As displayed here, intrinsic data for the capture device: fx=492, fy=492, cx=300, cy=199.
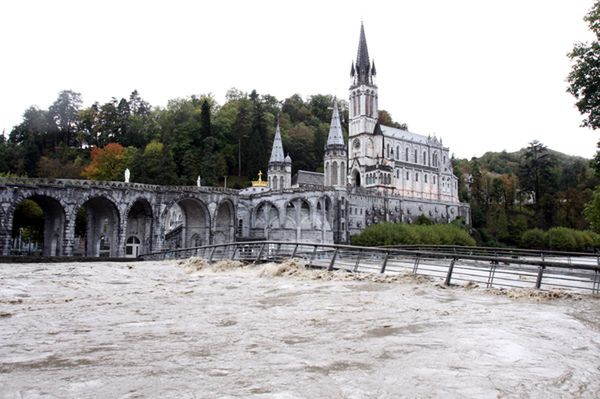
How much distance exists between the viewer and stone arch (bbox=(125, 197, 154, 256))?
46.7 meters

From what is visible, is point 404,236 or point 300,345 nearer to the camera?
point 300,345

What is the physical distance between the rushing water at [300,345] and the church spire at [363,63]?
236ft

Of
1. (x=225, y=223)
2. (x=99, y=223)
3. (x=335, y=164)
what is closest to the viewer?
(x=99, y=223)

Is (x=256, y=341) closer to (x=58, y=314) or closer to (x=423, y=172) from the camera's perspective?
(x=58, y=314)

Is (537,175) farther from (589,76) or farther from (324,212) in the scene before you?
(589,76)

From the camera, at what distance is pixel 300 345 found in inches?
228

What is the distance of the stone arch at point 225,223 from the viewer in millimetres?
53562

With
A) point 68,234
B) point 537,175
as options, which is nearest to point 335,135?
point 68,234

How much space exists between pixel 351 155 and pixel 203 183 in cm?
2583

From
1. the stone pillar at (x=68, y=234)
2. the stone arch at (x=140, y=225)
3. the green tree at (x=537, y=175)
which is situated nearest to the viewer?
the stone pillar at (x=68, y=234)

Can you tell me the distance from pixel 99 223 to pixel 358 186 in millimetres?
37888

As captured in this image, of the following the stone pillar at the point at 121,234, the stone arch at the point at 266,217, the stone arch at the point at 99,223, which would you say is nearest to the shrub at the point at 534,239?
the stone arch at the point at 266,217

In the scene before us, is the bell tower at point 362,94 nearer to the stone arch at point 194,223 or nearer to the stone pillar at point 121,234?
the stone arch at point 194,223

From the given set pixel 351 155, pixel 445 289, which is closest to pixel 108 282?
pixel 445 289
